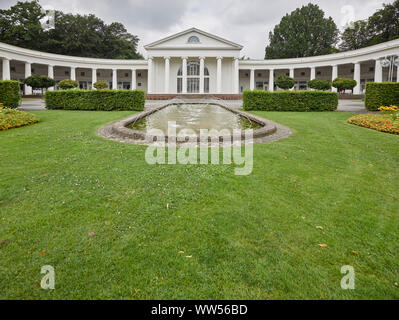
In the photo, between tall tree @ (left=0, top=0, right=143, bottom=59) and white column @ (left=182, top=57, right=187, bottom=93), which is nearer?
white column @ (left=182, top=57, right=187, bottom=93)

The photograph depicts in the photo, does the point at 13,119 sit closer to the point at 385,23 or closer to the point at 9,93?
the point at 9,93

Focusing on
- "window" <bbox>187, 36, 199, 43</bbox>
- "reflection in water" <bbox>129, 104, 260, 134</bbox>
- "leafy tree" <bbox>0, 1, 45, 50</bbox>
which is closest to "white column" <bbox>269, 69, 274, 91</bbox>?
"window" <bbox>187, 36, 199, 43</bbox>

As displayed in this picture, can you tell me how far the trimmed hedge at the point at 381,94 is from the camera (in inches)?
635

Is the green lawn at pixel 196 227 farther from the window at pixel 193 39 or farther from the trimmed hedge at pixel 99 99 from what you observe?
the window at pixel 193 39

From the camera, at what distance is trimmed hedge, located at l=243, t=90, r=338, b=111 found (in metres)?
16.8

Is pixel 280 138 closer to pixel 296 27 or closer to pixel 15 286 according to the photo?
pixel 15 286

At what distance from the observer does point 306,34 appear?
59188 millimetres

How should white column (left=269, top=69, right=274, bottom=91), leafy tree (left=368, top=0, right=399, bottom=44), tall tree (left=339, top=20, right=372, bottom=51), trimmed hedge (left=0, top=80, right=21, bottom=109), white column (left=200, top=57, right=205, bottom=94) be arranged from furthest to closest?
tall tree (left=339, top=20, right=372, bottom=51) < leafy tree (left=368, top=0, right=399, bottom=44) < white column (left=269, top=69, right=274, bottom=91) < white column (left=200, top=57, right=205, bottom=94) < trimmed hedge (left=0, top=80, right=21, bottom=109)

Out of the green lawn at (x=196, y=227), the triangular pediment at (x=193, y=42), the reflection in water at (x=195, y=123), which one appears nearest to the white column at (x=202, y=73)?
the triangular pediment at (x=193, y=42)

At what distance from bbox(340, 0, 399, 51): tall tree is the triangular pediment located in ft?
104

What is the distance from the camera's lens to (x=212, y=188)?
4.40 metres

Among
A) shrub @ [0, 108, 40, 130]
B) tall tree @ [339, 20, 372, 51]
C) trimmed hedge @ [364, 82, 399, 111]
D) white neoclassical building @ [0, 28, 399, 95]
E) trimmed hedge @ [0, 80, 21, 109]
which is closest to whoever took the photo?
shrub @ [0, 108, 40, 130]

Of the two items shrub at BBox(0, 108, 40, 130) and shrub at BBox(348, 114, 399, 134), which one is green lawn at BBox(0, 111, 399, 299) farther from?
shrub at BBox(348, 114, 399, 134)

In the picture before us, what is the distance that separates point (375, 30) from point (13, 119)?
67429 millimetres
